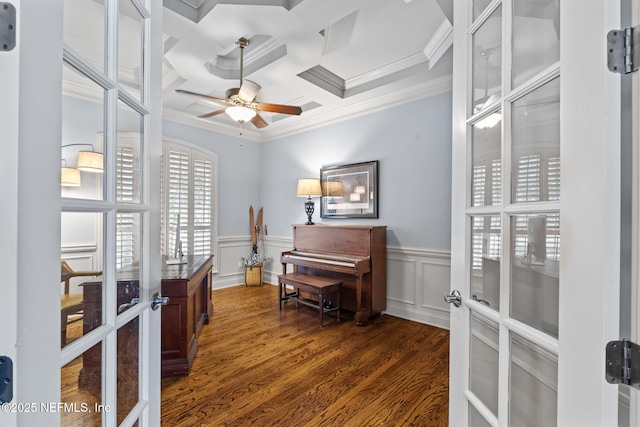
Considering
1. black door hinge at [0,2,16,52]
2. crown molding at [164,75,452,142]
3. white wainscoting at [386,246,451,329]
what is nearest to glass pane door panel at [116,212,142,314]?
black door hinge at [0,2,16,52]

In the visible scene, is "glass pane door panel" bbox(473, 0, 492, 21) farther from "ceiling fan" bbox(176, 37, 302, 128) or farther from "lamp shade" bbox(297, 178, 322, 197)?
"lamp shade" bbox(297, 178, 322, 197)

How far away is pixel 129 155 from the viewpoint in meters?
0.91

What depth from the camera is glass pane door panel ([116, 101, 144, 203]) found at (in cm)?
85

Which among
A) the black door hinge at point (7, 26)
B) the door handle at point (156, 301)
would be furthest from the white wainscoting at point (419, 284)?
the black door hinge at point (7, 26)

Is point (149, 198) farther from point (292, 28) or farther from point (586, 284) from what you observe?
point (292, 28)

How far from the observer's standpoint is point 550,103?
759 mm

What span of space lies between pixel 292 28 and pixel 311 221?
7.98 ft

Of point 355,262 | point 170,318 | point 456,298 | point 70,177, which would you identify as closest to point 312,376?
point 170,318

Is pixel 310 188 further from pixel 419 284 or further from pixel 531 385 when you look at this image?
pixel 531 385

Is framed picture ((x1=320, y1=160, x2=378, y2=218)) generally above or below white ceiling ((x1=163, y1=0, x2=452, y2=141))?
below

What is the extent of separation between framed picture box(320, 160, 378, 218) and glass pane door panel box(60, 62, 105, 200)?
3111 millimetres

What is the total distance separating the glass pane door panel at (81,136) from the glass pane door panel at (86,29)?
0.06 meters

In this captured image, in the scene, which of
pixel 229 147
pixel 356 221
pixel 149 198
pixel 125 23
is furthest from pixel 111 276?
pixel 229 147

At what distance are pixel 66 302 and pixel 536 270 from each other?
3.97 ft
